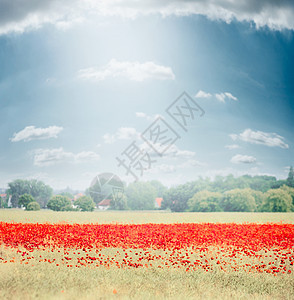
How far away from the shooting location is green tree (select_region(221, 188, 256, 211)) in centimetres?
7719

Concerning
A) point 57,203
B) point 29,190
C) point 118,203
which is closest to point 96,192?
point 118,203

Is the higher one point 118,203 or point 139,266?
point 139,266

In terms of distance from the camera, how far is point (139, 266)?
12.0 m

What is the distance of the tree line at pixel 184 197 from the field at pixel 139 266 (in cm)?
3388

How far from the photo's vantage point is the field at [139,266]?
365 inches

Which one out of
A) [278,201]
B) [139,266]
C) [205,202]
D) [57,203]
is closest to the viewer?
[139,266]

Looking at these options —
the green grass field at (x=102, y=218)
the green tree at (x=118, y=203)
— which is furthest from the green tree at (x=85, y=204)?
the green grass field at (x=102, y=218)

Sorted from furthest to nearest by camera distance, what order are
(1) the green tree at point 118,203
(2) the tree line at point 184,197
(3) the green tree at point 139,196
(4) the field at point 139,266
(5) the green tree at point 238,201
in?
1. (3) the green tree at point 139,196
2. (1) the green tree at point 118,203
3. (5) the green tree at point 238,201
4. (2) the tree line at point 184,197
5. (4) the field at point 139,266

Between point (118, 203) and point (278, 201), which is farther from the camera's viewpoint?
point (118, 203)

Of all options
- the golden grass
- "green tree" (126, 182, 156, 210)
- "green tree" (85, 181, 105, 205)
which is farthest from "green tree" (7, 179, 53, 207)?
the golden grass

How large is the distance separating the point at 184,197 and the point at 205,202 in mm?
13390

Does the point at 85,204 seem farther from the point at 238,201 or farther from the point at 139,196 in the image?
the point at 238,201

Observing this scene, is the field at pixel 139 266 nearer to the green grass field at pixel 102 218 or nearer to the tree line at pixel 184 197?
the green grass field at pixel 102 218

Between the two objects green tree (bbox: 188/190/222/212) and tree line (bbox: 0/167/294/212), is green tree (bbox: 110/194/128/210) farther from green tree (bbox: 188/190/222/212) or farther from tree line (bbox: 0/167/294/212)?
green tree (bbox: 188/190/222/212)
